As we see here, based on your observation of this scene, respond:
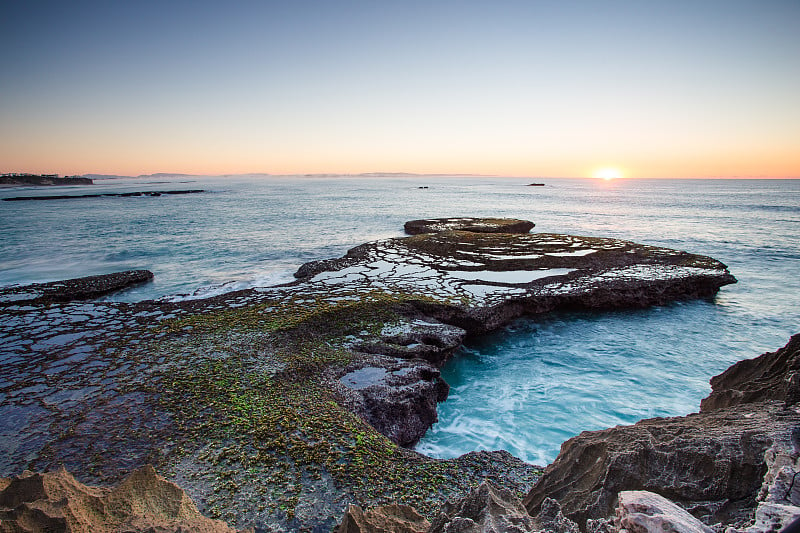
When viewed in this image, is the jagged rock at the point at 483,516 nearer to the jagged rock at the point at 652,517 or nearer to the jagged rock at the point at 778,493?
the jagged rock at the point at 652,517

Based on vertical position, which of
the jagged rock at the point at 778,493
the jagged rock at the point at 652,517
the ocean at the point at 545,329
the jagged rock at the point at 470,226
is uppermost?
the jagged rock at the point at 470,226

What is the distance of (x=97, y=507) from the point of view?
12.7 feet

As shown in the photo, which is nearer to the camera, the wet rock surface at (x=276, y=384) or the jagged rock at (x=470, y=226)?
the wet rock surface at (x=276, y=384)

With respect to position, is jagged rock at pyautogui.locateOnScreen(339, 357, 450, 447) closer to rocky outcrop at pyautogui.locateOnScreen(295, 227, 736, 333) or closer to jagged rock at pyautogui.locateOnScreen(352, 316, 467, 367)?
jagged rock at pyautogui.locateOnScreen(352, 316, 467, 367)

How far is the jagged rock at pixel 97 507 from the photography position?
3.46 m

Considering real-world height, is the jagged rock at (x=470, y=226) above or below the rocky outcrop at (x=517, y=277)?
above

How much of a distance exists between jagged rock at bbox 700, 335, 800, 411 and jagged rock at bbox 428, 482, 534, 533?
389 centimetres

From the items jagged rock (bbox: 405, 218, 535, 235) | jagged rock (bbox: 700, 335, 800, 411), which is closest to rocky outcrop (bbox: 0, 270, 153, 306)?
jagged rock (bbox: 700, 335, 800, 411)

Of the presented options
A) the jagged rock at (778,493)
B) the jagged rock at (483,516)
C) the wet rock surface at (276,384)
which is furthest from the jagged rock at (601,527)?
the wet rock surface at (276,384)

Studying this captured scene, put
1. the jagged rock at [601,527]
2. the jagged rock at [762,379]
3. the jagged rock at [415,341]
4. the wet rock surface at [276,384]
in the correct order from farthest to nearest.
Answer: the jagged rock at [415,341] < the jagged rock at [762,379] < the wet rock surface at [276,384] < the jagged rock at [601,527]

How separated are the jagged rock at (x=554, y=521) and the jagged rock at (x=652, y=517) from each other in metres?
0.37

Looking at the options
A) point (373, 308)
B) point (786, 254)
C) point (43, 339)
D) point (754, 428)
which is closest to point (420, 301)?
point (373, 308)

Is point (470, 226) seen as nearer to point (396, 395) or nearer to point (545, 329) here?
point (545, 329)

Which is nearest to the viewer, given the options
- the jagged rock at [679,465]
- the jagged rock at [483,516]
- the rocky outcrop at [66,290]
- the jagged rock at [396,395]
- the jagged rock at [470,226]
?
the jagged rock at [483,516]
